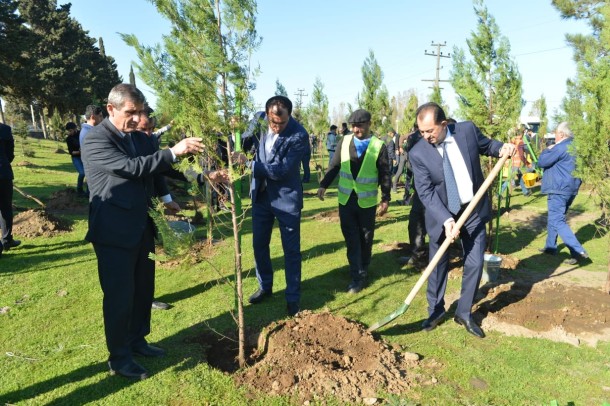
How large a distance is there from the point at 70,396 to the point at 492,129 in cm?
627

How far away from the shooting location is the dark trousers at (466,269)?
404 centimetres

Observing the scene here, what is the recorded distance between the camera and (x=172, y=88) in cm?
297

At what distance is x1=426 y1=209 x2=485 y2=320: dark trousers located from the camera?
4039 millimetres

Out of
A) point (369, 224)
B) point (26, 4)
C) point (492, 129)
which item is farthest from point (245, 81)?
point (26, 4)

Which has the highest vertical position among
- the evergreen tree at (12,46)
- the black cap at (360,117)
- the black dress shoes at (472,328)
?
the evergreen tree at (12,46)

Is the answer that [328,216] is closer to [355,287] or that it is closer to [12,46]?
[355,287]

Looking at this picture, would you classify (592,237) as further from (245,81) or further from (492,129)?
(245,81)

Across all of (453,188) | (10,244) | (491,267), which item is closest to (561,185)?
(491,267)

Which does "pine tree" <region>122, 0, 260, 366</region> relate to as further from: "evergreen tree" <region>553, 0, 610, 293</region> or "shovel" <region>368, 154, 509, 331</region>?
"evergreen tree" <region>553, 0, 610, 293</region>

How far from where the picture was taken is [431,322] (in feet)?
13.8

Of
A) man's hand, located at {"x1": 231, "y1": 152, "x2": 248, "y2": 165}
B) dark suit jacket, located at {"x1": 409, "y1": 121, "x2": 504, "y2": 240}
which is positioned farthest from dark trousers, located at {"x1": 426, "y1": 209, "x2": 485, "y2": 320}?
man's hand, located at {"x1": 231, "y1": 152, "x2": 248, "y2": 165}

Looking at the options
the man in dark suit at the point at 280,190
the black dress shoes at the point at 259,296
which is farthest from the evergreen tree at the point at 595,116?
the black dress shoes at the point at 259,296

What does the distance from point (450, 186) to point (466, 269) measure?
908 millimetres

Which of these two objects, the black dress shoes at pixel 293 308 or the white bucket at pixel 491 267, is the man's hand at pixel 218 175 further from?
the white bucket at pixel 491 267
